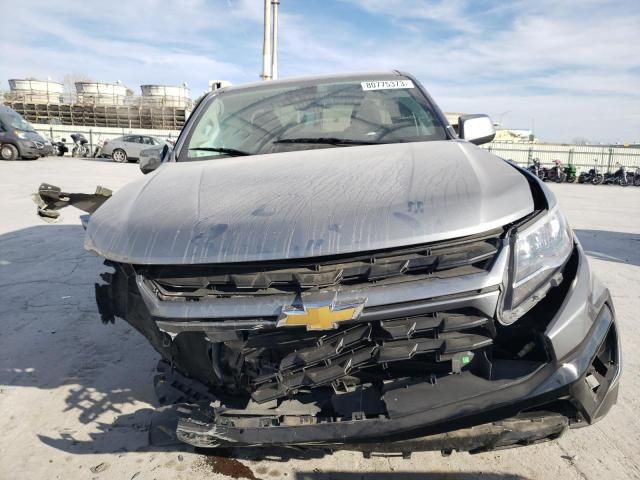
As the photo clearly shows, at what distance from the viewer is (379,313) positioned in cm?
150

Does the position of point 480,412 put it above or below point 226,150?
below

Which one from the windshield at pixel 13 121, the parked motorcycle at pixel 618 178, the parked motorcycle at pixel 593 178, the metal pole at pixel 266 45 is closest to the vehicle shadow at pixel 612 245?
the metal pole at pixel 266 45

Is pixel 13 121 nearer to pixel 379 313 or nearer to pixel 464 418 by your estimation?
pixel 379 313

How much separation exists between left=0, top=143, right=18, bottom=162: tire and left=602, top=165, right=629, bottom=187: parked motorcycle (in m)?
24.6

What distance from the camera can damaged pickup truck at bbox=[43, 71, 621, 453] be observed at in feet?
4.93

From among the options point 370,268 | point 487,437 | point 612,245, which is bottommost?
point 612,245

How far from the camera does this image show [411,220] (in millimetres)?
1541

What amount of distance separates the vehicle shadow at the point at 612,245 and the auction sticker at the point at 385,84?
12.2ft

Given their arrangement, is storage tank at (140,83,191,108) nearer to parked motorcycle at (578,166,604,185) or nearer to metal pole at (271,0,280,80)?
metal pole at (271,0,280,80)

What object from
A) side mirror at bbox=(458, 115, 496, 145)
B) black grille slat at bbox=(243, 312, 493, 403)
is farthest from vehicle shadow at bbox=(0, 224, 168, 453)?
side mirror at bbox=(458, 115, 496, 145)

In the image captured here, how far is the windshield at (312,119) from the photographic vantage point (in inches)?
109

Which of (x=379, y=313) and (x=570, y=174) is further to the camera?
(x=570, y=174)

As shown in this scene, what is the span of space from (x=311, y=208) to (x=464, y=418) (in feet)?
2.88

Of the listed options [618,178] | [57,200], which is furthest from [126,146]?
[618,178]
